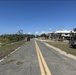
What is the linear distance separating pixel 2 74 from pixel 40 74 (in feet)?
5.85

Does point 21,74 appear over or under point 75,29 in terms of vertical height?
under

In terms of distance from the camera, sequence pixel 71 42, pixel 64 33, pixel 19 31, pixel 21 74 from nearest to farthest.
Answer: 1. pixel 21 74
2. pixel 71 42
3. pixel 19 31
4. pixel 64 33

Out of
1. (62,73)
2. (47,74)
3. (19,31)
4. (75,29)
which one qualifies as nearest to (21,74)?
(47,74)

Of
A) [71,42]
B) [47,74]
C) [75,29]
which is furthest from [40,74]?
[75,29]

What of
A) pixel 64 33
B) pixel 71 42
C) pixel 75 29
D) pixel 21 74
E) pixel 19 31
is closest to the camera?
pixel 21 74

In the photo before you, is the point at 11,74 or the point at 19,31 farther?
the point at 19,31

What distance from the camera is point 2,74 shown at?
7.80 metres

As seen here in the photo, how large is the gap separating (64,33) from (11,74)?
133 m

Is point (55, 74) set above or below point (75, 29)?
below

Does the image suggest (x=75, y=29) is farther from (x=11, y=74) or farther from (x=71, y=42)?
(x=11, y=74)

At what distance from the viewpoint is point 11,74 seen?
775 cm

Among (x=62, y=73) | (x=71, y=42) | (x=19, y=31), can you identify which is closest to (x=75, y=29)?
(x=19, y=31)

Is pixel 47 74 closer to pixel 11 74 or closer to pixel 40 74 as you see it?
pixel 40 74

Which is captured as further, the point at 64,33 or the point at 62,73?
the point at 64,33
